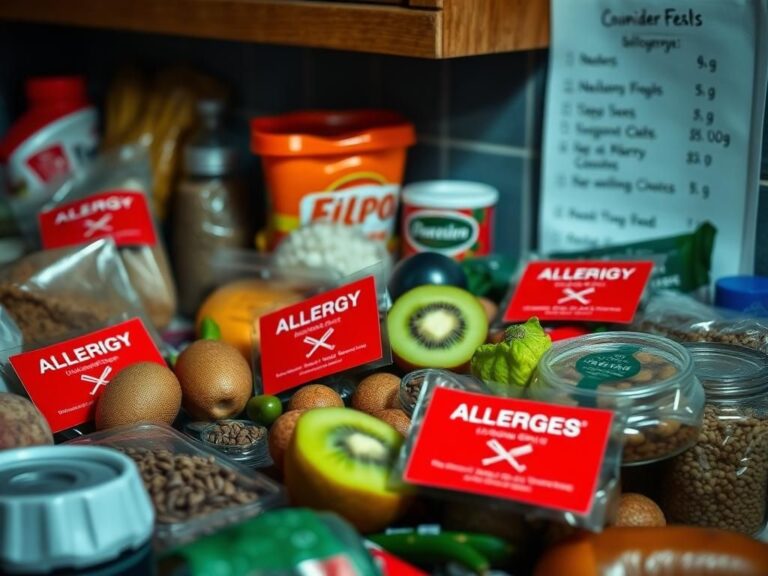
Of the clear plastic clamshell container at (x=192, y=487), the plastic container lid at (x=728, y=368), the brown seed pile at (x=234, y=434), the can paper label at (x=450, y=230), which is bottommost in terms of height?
the brown seed pile at (x=234, y=434)

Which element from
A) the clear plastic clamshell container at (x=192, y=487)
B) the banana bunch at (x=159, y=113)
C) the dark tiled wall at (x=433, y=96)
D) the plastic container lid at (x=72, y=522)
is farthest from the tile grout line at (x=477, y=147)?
the plastic container lid at (x=72, y=522)

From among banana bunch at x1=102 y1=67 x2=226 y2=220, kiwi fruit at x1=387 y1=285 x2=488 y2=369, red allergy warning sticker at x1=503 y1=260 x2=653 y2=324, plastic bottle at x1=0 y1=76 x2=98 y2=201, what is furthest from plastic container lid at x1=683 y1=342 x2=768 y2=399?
plastic bottle at x1=0 y1=76 x2=98 y2=201

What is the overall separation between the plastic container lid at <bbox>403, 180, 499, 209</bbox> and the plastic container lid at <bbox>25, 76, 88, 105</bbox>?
0.60 metres

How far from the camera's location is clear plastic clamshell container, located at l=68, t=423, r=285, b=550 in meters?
0.76

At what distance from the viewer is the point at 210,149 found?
1361 millimetres

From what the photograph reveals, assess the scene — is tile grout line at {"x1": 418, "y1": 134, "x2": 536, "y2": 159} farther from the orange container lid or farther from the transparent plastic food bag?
the transparent plastic food bag

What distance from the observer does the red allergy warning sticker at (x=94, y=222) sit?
1296 millimetres

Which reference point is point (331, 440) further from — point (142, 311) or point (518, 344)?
point (142, 311)

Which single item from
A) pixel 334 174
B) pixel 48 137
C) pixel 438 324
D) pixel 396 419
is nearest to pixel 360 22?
pixel 334 174

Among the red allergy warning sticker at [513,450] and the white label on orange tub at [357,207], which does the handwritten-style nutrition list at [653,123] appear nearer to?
the white label on orange tub at [357,207]

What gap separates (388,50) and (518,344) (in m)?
0.36

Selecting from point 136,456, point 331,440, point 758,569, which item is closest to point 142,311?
point 136,456

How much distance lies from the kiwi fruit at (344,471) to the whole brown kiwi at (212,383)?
0.20m

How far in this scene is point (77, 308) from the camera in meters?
1.17
